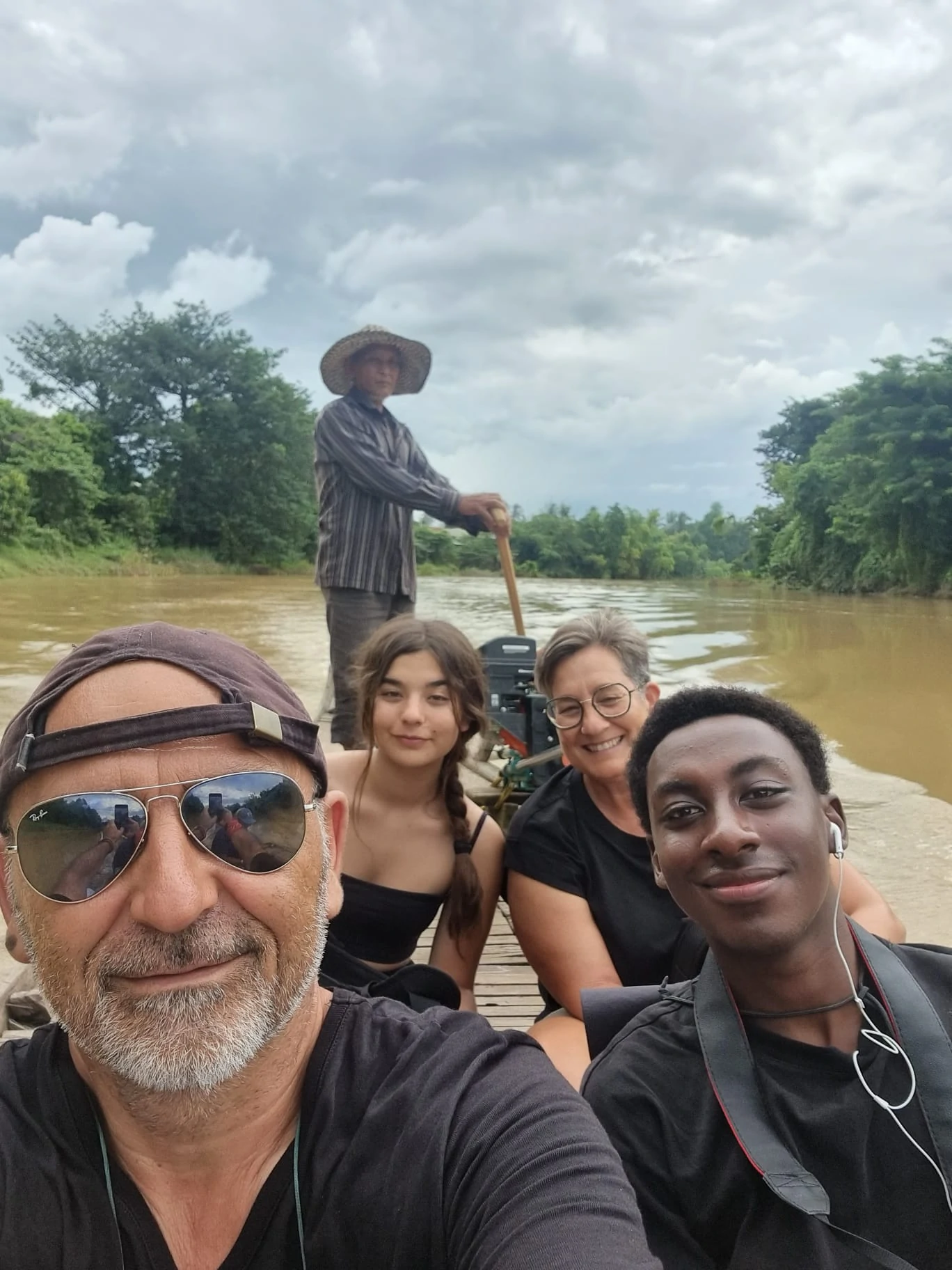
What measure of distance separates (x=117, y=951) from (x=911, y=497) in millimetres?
21978

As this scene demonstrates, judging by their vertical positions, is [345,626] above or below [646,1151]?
above

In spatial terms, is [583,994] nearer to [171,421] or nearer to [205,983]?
[205,983]

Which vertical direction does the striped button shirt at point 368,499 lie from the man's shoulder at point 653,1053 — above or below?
above

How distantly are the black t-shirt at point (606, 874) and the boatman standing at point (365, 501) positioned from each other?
167cm

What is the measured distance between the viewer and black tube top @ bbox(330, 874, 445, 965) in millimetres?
2020

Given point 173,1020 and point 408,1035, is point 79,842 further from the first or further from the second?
point 408,1035

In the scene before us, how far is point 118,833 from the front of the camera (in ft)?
3.00

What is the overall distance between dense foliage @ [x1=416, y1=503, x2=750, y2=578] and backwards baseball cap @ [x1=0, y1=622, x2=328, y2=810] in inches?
1520

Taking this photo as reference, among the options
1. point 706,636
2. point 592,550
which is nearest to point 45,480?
point 706,636

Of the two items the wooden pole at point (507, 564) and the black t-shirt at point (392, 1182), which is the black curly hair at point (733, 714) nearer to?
the black t-shirt at point (392, 1182)

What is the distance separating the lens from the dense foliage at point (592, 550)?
4138 cm

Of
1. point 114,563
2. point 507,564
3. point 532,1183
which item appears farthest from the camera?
point 114,563

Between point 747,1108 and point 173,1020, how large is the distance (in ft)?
2.24

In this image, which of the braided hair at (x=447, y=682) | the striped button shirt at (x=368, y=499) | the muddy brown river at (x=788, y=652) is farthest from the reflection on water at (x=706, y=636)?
the braided hair at (x=447, y=682)
